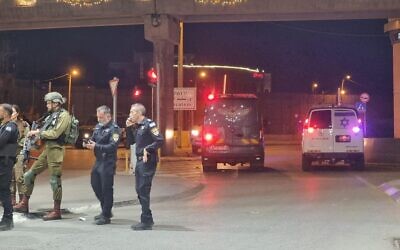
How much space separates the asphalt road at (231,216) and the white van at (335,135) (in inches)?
77.0

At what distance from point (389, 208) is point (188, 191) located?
4.50 meters

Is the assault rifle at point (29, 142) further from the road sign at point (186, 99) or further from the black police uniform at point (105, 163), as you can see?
the road sign at point (186, 99)

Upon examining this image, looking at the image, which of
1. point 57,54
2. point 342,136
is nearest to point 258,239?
point 342,136

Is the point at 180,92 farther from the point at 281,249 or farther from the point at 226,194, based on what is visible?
the point at 281,249

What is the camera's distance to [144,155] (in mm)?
8570

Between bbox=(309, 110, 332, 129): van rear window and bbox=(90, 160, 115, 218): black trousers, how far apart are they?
11008 mm

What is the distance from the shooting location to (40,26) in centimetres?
2825

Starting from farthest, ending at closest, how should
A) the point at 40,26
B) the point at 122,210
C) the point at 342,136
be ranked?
the point at 40,26
the point at 342,136
the point at 122,210

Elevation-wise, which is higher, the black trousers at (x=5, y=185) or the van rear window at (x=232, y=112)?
the van rear window at (x=232, y=112)

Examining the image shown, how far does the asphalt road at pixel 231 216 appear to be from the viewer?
778cm

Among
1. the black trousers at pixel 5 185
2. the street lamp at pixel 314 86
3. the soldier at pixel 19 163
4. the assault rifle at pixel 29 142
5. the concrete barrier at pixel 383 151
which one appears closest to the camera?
the black trousers at pixel 5 185

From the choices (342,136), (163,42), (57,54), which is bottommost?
(342,136)

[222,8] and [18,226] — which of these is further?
[222,8]

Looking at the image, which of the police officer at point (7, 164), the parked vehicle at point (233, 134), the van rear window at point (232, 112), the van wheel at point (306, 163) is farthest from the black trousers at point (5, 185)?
the van wheel at point (306, 163)
